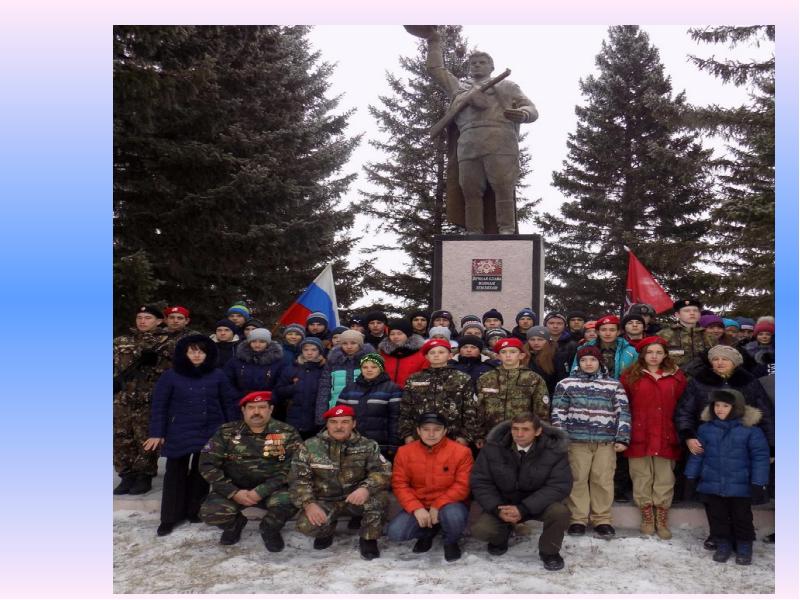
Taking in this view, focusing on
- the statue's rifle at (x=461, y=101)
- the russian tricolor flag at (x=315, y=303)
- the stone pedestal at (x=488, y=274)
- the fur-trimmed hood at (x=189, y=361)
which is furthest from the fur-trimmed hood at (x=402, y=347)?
the statue's rifle at (x=461, y=101)

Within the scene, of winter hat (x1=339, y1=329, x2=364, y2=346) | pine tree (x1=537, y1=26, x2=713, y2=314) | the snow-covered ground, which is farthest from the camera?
pine tree (x1=537, y1=26, x2=713, y2=314)

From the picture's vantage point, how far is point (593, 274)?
19.4 meters

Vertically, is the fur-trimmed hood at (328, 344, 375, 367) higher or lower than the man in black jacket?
higher

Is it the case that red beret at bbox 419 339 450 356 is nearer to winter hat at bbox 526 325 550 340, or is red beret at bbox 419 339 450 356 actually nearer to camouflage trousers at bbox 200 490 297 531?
winter hat at bbox 526 325 550 340

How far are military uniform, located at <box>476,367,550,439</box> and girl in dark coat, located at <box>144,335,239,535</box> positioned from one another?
199 centimetres

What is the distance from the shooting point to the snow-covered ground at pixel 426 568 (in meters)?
3.99

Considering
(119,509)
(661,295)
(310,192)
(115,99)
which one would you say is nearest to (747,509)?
(119,509)

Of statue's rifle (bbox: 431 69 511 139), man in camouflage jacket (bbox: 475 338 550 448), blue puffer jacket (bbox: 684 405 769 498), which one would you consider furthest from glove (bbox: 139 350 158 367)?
statue's rifle (bbox: 431 69 511 139)

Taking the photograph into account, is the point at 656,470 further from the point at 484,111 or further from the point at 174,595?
the point at 484,111

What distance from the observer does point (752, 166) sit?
37.3 feet

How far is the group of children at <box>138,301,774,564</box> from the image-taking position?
175 inches

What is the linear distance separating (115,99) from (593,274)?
15.5 metres

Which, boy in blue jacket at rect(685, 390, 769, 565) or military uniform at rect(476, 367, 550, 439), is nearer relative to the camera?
boy in blue jacket at rect(685, 390, 769, 565)

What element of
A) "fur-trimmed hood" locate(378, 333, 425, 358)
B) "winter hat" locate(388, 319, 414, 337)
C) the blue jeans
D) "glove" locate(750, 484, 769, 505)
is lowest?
the blue jeans
